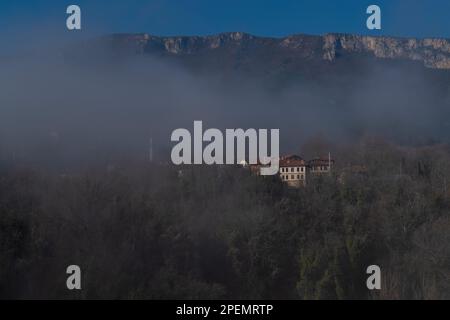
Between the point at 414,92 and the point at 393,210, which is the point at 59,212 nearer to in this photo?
the point at 393,210

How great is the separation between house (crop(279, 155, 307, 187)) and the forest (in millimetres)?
5501

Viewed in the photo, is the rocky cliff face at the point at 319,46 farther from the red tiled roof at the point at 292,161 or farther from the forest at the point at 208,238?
the forest at the point at 208,238

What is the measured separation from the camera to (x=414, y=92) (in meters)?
42.0

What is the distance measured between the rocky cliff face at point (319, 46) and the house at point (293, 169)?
10.8 metres

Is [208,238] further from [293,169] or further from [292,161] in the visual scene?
[292,161]

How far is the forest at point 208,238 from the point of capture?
957cm

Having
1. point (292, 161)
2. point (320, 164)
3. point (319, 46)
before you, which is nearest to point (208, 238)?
point (292, 161)

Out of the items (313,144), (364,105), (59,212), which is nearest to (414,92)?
(364,105)

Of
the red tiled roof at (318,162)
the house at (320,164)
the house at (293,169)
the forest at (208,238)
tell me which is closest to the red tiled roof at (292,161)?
the house at (293,169)

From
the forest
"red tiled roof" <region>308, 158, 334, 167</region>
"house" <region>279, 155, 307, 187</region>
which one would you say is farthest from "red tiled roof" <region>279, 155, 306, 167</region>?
the forest

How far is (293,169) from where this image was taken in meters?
24.6

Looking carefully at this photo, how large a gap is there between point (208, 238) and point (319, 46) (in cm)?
3136

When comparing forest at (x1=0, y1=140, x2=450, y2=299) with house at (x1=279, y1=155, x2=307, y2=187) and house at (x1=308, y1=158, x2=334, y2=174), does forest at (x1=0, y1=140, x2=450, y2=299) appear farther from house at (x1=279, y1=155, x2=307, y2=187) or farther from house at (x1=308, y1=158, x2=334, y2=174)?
house at (x1=308, y1=158, x2=334, y2=174)

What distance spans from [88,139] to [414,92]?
30.6m
